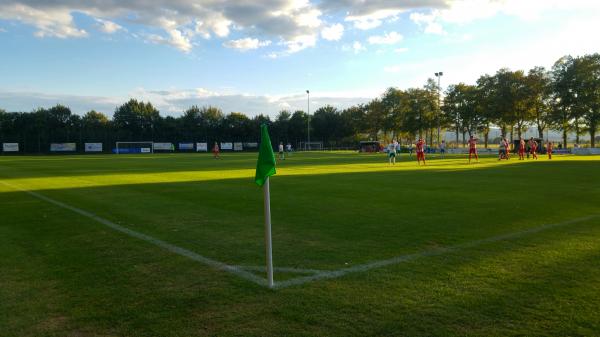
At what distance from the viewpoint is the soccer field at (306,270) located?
12.7ft

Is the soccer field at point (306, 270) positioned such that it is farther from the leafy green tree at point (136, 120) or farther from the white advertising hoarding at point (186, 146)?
the leafy green tree at point (136, 120)

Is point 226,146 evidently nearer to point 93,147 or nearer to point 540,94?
point 93,147

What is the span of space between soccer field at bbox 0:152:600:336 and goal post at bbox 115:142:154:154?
71.0 metres

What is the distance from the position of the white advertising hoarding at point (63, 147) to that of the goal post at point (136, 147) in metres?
7.37

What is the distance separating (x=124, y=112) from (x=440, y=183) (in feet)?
293

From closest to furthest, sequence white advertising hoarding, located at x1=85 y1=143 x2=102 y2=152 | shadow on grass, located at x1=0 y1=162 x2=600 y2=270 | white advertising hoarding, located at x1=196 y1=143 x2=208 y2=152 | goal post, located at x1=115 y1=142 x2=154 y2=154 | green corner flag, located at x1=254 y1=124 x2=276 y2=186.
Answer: green corner flag, located at x1=254 y1=124 x2=276 y2=186 < shadow on grass, located at x1=0 y1=162 x2=600 y2=270 < white advertising hoarding, located at x1=85 y1=143 x2=102 y2=152 < goal post, located at x1=115 y1=142 x2=154 y2=154 < white advertising hoarding, located at x1=196 y1=143 x2=208 y2=152

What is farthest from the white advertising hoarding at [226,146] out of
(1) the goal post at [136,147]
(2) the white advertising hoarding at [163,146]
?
(1) the goal post at [136,147]

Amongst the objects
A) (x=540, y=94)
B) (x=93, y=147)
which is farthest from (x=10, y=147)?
(x=540, y=94)

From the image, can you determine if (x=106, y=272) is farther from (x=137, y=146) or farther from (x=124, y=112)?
(x=124, y=112)

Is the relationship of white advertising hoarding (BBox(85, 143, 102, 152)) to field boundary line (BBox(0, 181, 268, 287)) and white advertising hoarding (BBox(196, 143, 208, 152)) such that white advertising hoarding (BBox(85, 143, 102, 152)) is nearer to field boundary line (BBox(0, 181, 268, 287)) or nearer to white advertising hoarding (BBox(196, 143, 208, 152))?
white advertising hoarding (BBox(196, 143, 208, 152))

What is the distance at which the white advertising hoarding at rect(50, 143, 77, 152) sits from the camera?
70312 millimetres

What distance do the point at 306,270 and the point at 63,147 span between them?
77416 millimetres

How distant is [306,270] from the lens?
5371mm

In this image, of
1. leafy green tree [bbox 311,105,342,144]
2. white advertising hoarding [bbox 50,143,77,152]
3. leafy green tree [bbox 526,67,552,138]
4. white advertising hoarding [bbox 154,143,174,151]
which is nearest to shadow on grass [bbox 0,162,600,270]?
leafy green tree [bbox 526,67,552,138]
